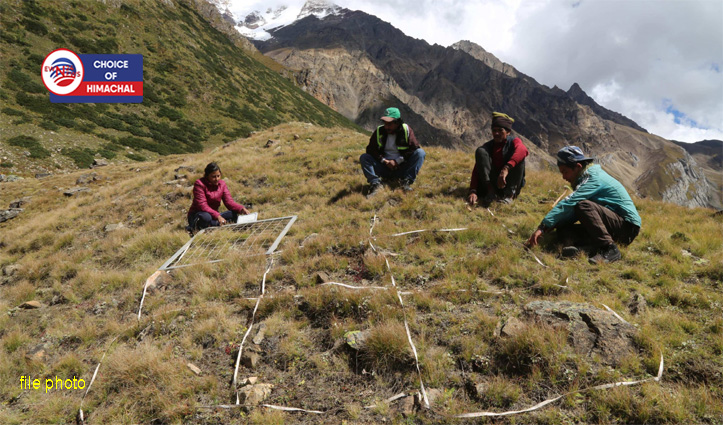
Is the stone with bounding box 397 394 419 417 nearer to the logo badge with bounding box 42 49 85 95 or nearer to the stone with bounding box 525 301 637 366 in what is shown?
the stone with bounding box 525 301 637 366

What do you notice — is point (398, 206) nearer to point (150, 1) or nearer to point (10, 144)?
point (10, 144)

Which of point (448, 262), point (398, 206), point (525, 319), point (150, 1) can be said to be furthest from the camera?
point (150, 1)

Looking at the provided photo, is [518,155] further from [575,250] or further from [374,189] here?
[374,189]

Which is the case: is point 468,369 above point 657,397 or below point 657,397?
below

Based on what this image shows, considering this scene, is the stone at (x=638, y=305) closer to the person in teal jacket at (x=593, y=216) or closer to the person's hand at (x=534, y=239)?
the person in teal jacket at (x=593, y=216)

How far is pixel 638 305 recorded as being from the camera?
11.5 feet

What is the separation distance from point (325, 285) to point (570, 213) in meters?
4.16

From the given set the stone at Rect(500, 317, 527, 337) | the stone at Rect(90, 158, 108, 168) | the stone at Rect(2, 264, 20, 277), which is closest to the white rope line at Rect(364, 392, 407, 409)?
the stone at Rect(500, 317, 527, 337)

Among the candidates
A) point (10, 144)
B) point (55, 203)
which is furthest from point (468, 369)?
point (10, 144)

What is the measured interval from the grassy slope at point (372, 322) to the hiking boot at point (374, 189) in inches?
21.6

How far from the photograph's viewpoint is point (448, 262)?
16.5 feet

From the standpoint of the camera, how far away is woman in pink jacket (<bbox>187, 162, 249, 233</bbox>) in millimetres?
7703

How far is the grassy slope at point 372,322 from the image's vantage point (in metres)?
2.75

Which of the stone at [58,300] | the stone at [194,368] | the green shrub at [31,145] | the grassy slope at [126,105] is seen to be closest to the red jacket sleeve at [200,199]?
the stone at [58,300]
